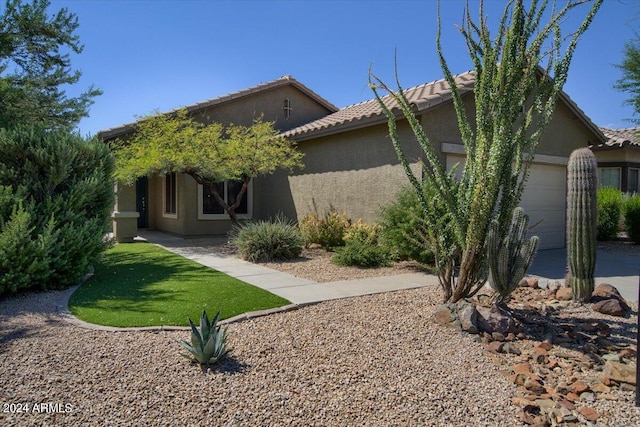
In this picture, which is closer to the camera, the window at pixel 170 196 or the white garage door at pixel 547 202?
the white garage door at pixel 547 202

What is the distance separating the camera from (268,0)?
10500 mm

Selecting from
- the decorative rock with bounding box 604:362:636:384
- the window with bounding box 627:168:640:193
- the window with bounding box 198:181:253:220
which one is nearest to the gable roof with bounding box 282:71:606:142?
the window with bounding box 198:181:253:220

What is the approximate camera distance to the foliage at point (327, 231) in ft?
40.4

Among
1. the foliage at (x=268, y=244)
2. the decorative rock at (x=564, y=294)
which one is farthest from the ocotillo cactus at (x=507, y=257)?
the foliage at (x=268, y=244)

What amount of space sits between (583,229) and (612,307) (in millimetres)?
1195

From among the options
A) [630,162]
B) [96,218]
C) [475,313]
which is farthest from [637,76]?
[96,218]

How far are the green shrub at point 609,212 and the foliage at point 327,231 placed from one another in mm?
9200

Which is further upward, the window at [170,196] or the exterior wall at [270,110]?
the exterior wall at [270,110]

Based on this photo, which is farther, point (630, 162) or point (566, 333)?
point (630, 162)

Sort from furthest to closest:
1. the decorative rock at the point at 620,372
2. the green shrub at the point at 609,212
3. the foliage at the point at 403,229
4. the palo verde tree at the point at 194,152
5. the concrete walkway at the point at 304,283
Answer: the green shrub at the point at 609,212 < the palo verde tree at the point at 194,152 < the foliage at the point at 403,229 < the concrete walkway at the point at 304,283 < the decorative rock at the point at 620,372

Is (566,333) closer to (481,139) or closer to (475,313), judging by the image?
(475,313)

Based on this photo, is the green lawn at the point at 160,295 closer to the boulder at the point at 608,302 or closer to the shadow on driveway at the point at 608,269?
the boulder at the point at 608,302

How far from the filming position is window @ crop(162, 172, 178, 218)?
1709 cm

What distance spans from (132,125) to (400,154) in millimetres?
11668
